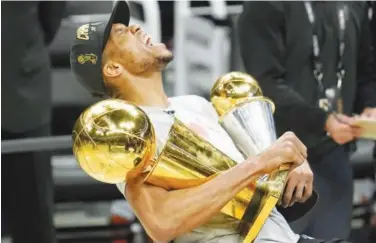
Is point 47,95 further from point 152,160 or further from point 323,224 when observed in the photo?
point 152,160

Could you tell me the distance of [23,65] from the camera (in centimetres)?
296

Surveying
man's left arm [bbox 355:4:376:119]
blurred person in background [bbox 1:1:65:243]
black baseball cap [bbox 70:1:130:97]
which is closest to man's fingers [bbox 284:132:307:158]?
black baseball cap [bbox 70:1:130:97]

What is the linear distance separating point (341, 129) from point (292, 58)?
259 millimetres

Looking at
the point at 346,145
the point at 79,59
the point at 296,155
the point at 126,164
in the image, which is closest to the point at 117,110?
the point at 126,164

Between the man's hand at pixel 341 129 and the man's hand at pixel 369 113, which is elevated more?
the man's hand at pixel 341 129

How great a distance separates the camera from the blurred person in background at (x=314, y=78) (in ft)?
8.88

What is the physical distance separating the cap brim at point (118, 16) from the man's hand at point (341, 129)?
0.80 metres

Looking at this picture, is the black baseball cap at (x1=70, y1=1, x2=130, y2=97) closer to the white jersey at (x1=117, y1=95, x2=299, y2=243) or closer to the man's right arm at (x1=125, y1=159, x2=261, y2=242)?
the white jersey at (x1=117, y1=95, x2=299, y2=243)

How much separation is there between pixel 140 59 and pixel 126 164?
33cm

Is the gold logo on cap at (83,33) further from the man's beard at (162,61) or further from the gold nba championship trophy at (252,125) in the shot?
the gold nba championship trophy at (252,125)

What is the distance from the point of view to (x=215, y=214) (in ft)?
6.46

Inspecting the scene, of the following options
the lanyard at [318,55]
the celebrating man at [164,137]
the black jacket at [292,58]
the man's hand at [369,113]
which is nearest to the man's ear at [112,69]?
the celebrating man at [164,137]

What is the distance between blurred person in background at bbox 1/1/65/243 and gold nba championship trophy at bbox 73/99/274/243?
3.60ft

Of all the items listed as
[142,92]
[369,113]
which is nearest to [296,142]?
[142,92]
